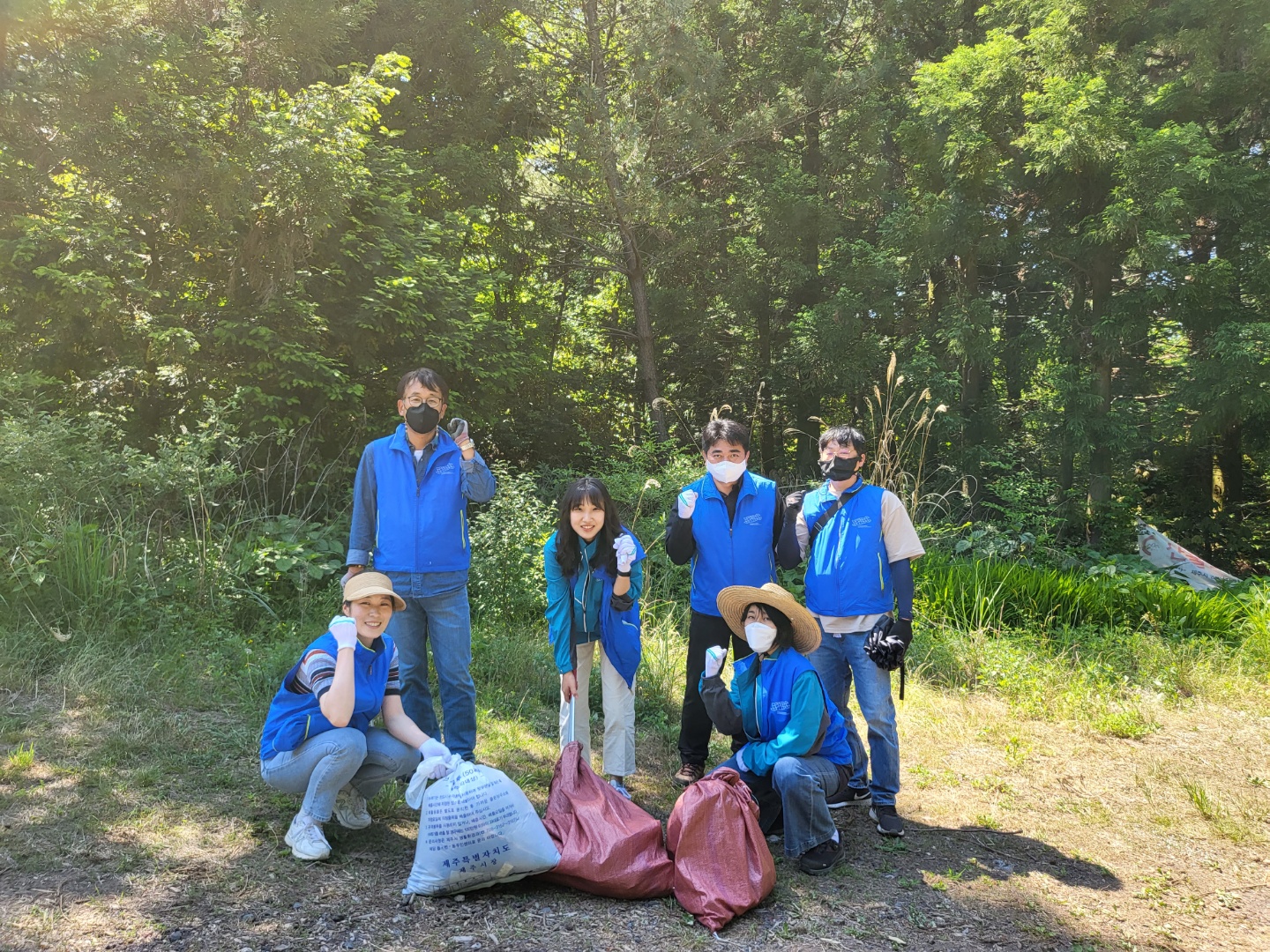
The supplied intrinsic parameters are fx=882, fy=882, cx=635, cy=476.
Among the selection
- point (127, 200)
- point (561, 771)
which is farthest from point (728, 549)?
point (127, 200)

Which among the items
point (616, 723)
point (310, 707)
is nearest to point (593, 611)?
point (616, 723)

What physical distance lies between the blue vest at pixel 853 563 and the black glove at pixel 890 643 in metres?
0.12

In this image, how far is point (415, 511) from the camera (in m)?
3.98

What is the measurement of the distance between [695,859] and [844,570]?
4.75 ft

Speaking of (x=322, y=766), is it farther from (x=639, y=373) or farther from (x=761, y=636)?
(x=639, y=373)

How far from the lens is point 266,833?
3582mm

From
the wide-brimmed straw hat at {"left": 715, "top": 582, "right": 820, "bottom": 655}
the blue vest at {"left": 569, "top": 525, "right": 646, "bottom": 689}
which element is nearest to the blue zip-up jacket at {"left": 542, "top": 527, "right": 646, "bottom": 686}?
the blue vest at {"left": 569, "top": 525, "right": 646, "bottom": 689}

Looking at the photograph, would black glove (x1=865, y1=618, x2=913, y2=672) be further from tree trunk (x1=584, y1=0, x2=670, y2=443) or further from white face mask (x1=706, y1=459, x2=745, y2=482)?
tree trunk (x1=584, y1=0, x2=670, y2=443)

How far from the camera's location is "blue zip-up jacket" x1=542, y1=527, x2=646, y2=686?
159 inches

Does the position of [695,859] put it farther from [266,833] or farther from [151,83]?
[151,83]

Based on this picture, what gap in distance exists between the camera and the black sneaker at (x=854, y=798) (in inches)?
168

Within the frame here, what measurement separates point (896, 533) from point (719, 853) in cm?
161

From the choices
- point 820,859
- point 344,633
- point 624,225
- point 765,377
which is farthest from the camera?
point 765,377

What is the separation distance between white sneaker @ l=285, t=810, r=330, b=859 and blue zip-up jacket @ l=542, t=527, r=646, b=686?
1203 mm
